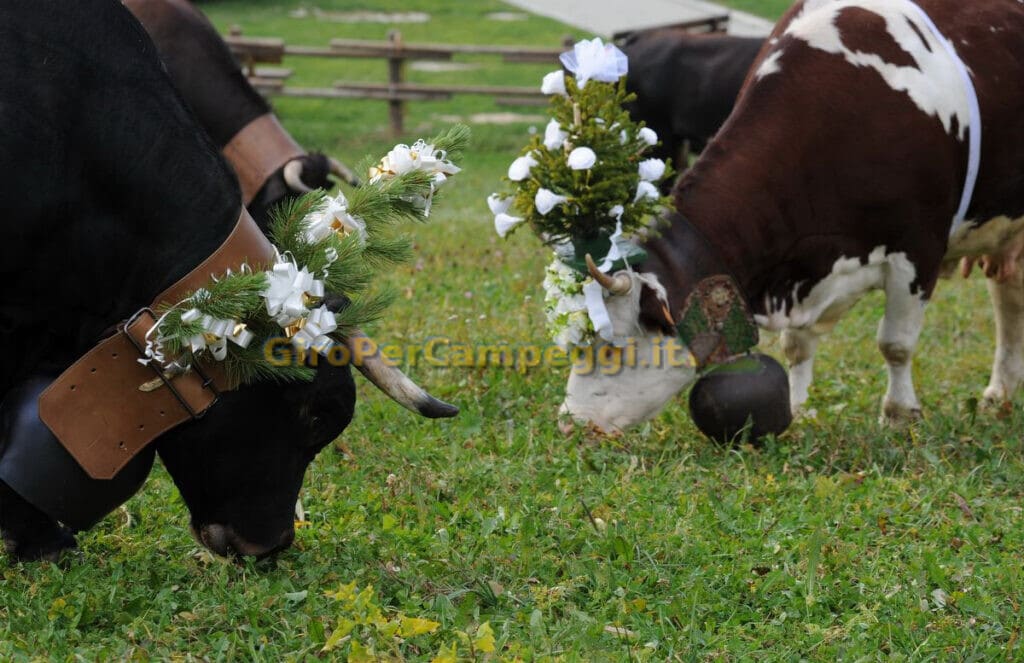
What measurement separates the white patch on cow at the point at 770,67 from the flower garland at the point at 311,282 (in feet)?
6.75

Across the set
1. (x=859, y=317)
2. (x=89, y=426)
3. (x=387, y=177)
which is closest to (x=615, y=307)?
(x=387, y=177)

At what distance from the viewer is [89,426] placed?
3342mm

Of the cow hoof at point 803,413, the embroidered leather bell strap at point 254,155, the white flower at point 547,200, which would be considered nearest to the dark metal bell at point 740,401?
the cow hoof at point 803,413

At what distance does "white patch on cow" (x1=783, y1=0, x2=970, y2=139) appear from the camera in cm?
539

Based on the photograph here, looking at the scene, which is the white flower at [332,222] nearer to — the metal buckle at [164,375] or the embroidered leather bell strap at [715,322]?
the metal buckle at [164,375]

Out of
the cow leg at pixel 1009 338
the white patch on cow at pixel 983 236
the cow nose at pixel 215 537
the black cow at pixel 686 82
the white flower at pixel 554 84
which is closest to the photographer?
the cow nose at pixel 215 537

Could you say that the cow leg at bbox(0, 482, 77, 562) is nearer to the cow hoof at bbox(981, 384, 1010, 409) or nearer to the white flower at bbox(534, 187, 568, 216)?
the white flower at bbox(534, 187, 568, 216)

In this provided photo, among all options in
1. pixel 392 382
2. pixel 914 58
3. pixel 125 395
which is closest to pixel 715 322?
pixel 914 58

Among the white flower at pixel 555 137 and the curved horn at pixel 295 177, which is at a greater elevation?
the white flower at pixel 555 137

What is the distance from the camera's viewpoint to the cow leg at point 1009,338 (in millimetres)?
6273

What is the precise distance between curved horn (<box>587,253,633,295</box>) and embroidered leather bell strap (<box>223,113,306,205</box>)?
96.7 inches

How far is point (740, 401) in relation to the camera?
5.14 m

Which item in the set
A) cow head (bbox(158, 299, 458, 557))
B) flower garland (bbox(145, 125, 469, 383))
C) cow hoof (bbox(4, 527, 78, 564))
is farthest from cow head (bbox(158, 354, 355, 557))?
cow hoof (bbox(4, 527, 78, 564))

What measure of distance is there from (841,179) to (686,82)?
16.2ft
